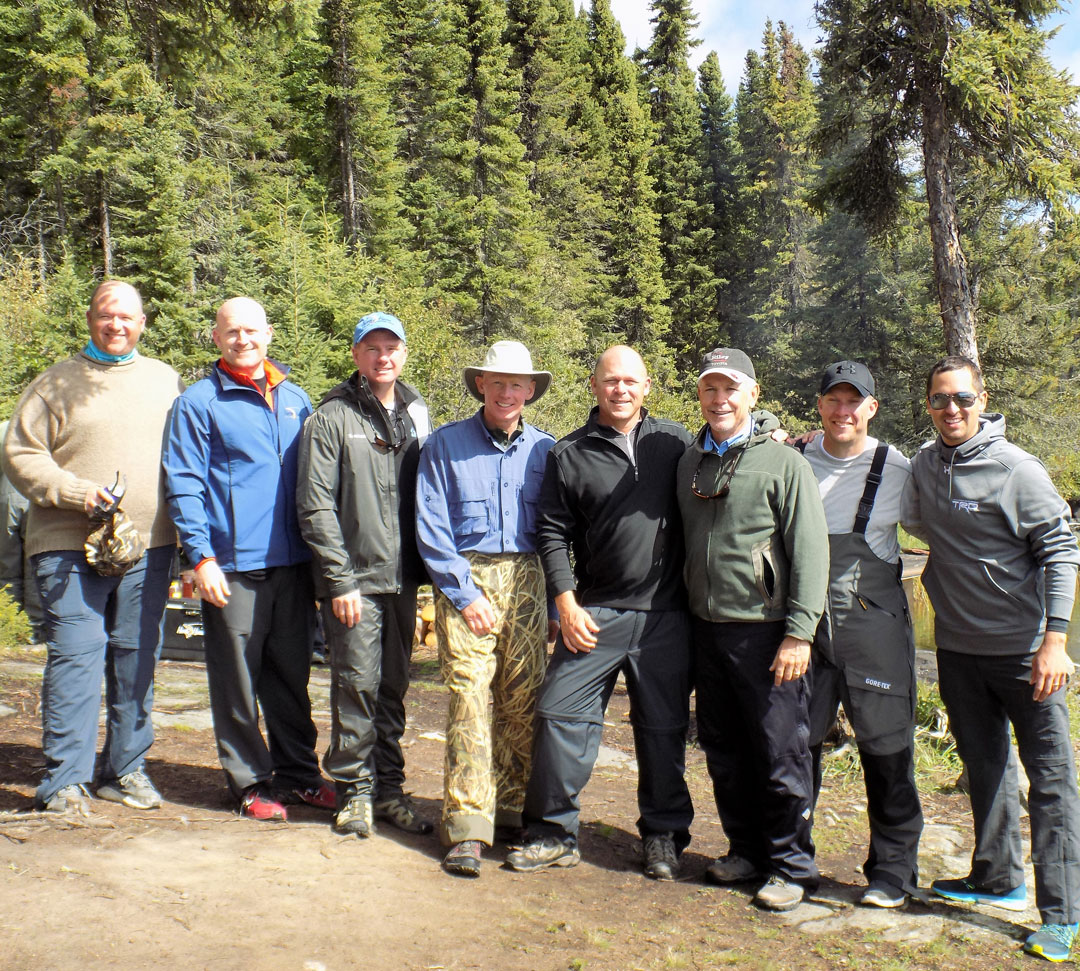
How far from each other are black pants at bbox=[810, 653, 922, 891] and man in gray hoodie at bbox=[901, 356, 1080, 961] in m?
0.21

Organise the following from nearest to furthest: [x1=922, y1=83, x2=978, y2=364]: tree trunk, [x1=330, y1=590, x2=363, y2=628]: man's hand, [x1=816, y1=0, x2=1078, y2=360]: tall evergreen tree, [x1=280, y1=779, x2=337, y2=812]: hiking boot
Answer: [x1=330, y1=590, x2=363, y2=628]: man's hand → [x1=280, y1=779, x2=337, y2=812]: hiking boot → [x1=816, y1=0, x2=1078, y2=360]: tall evergreen tree → [x1=922, y1=83, x2=978, y2=364]: tree trunk

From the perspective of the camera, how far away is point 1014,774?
3.80 metres

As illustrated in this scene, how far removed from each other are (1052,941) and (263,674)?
3314 mm

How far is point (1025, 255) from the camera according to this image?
Answer: 24203mm

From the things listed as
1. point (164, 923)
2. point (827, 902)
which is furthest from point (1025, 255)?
point (164, 923)

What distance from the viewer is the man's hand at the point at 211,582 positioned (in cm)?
394

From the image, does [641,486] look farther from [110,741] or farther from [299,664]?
[110,741]

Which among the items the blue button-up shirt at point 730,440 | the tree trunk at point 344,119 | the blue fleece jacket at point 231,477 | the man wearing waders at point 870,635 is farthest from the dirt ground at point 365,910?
the tree trunk at point 344,119

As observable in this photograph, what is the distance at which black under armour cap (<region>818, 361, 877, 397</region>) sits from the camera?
383 cm

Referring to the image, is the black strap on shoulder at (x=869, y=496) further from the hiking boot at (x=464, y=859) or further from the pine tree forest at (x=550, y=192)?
the pine tree forest at (x=550, y=192)

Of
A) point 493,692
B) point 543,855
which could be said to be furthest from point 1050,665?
point 493,692

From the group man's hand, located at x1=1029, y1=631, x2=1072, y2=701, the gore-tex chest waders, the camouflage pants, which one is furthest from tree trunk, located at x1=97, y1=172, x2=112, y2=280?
man's hand, located at x1=1029, y1=631, x2=1072, y2=701

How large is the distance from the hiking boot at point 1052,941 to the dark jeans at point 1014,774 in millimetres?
27

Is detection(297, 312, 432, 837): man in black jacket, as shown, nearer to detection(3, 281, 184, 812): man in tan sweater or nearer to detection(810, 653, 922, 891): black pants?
detection(3, 281, 184, 812): man in tan sweater
